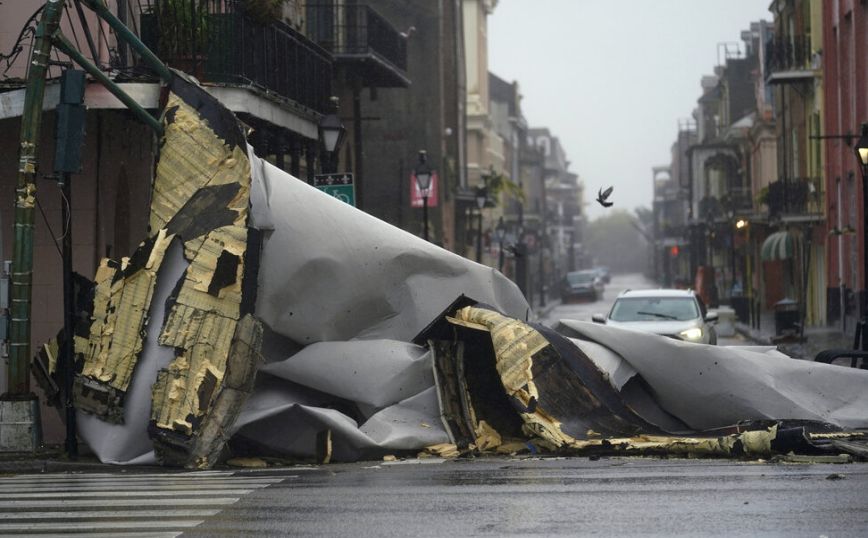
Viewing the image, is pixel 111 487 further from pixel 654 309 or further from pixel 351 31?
pixel 351 31

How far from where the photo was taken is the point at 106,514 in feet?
34.8

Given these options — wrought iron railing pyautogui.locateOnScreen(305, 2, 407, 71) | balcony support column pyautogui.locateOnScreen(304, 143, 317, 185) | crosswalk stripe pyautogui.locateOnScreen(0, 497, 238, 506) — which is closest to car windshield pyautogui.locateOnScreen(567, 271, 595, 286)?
wrought iron railing pyautogui.locateOnScreen(305, 2, 407, 71)

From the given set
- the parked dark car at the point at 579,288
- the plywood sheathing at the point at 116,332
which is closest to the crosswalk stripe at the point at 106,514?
the plywood sheathing at the point at 116,332

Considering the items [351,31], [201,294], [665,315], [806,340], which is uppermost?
[351,31]

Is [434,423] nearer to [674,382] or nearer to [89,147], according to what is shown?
[674,382]

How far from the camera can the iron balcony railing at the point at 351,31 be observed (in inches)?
1369

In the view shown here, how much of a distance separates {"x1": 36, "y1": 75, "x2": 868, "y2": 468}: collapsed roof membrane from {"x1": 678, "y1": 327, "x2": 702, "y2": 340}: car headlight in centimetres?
987

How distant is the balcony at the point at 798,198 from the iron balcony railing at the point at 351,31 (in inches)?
670

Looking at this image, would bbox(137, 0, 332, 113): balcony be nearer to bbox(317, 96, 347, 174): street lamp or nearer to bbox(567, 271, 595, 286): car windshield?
bbox(317, 96, 347, 174): street lamp

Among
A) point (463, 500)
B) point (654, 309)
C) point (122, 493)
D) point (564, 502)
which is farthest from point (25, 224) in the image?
point (654, 309)

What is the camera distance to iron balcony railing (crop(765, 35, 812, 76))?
5172 centimetres

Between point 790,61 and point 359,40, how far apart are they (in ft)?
69.7

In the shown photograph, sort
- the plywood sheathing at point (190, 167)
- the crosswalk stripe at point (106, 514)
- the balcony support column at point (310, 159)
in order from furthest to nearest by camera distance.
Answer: the balcony support column at point (310, 159) → the plywood sheathing at point (190, 167) → the crosswalk stripe at point (106, 514)

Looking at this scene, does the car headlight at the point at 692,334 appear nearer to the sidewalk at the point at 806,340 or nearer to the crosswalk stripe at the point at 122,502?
the sidewalk at the point at 806,340
